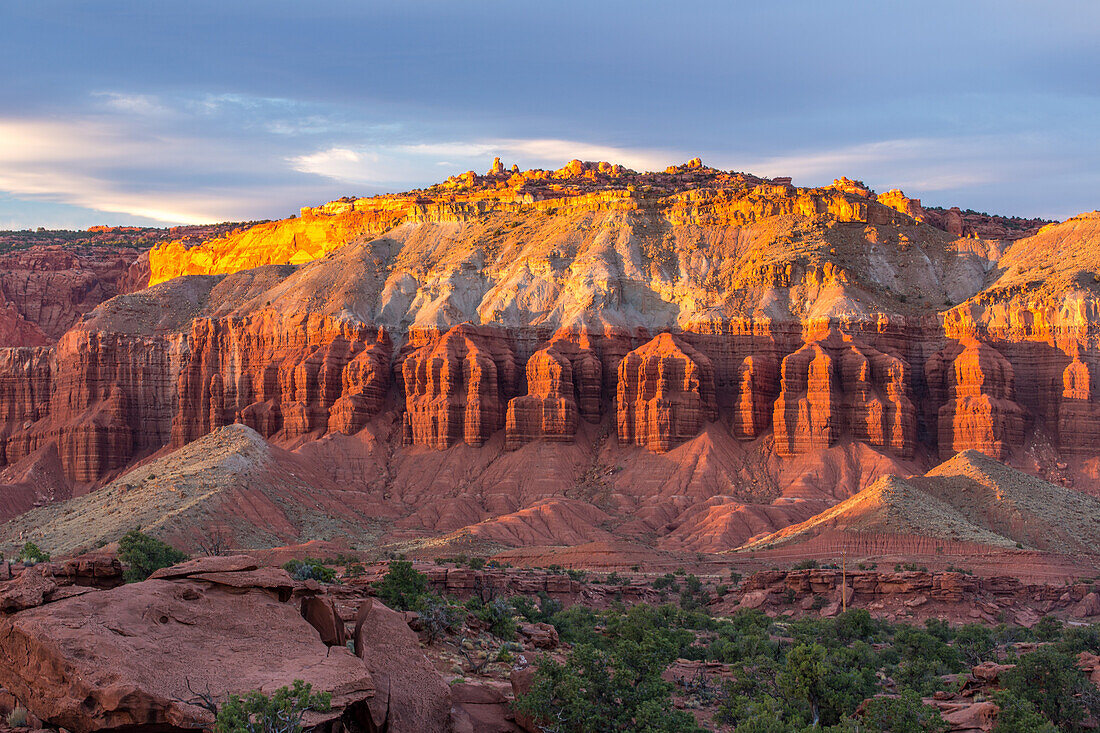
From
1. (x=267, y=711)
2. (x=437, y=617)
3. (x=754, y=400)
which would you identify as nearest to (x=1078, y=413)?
(x=754, y=400)

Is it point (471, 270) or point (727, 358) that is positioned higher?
point (471, 270)

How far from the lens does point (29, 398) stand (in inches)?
5037

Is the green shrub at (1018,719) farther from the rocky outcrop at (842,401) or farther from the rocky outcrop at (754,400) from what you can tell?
the rocky outcrop at (754,400)

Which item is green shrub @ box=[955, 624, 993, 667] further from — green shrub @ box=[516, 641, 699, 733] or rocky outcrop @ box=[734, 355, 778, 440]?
rocky outcrop @ box=[734, 355, 778, 440]

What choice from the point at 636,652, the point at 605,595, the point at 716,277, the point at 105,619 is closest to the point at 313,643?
the point at 105,619

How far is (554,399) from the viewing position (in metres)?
105

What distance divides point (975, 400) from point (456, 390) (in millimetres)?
41451

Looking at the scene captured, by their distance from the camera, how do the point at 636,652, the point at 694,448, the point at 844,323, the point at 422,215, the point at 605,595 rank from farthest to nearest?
the point at 422,215, the point at 844,323, the point at 694,448, the point at 605,595, the point at 636,652

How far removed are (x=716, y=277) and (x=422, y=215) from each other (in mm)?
37826

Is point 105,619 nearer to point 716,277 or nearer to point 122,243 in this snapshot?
point 716,277

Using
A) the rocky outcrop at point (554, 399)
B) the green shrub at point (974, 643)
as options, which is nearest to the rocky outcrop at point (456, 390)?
the rocky outcrop at point (554, 399)

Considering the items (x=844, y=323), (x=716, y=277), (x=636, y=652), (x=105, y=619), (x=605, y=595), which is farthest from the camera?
(x=716, y=277)

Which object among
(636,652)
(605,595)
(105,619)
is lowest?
(605,595)

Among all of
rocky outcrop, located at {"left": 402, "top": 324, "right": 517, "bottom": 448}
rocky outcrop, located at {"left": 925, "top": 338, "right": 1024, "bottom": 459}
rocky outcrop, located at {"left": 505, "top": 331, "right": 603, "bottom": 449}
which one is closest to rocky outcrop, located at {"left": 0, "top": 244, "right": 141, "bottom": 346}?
rocky outcrop, located at {"left": 402, "top": 324, "right": 517, "bottom": 448}
